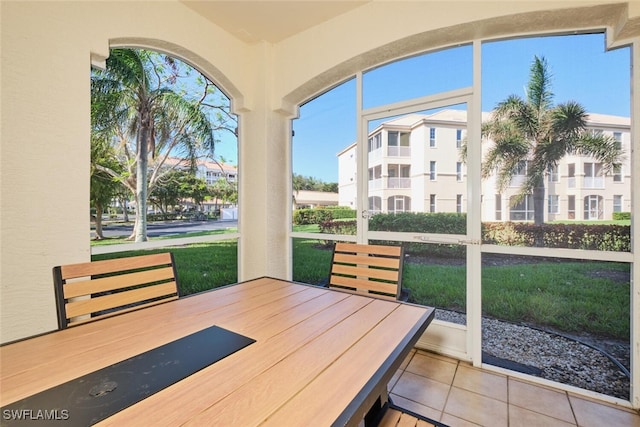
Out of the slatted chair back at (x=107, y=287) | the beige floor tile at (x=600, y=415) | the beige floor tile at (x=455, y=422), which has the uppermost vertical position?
the slatted chair back at (x=107, y=287)

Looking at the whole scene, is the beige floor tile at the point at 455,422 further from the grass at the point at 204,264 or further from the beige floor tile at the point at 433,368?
the grass at the point at 204,264

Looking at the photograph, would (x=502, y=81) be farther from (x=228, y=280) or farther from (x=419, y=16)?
(x=228, y=280)

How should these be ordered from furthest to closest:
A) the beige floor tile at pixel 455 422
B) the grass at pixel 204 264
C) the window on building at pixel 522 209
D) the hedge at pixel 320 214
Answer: the hedge at pixel 320 214
the grass at pixel 204 264
the window on building at pixel 522 209
the beige floor tile at pixel 455 422

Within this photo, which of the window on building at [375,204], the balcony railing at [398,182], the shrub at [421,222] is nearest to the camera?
the shrub at [421,222]

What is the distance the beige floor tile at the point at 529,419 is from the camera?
1.60 meters

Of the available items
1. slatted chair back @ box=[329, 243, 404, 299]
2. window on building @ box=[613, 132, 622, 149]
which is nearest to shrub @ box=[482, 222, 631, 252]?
window on building @ box=[613, 132, 622, 149]

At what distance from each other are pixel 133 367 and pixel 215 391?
1.00 ft

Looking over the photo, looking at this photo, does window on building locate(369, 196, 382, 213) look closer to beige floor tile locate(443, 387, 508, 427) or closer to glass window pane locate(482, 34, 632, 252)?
glass window pane locate(482, 34, 632, 252)

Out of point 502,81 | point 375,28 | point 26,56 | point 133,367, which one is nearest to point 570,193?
point 502,81

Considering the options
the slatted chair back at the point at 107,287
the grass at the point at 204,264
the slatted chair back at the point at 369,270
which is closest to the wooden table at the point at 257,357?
the slatted chair back at the point at 107,287

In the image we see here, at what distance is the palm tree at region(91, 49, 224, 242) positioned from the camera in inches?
91.7

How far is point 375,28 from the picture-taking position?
244cm

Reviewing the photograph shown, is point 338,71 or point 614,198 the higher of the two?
point 338,71

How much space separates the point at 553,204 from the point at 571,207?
101 millimetres
